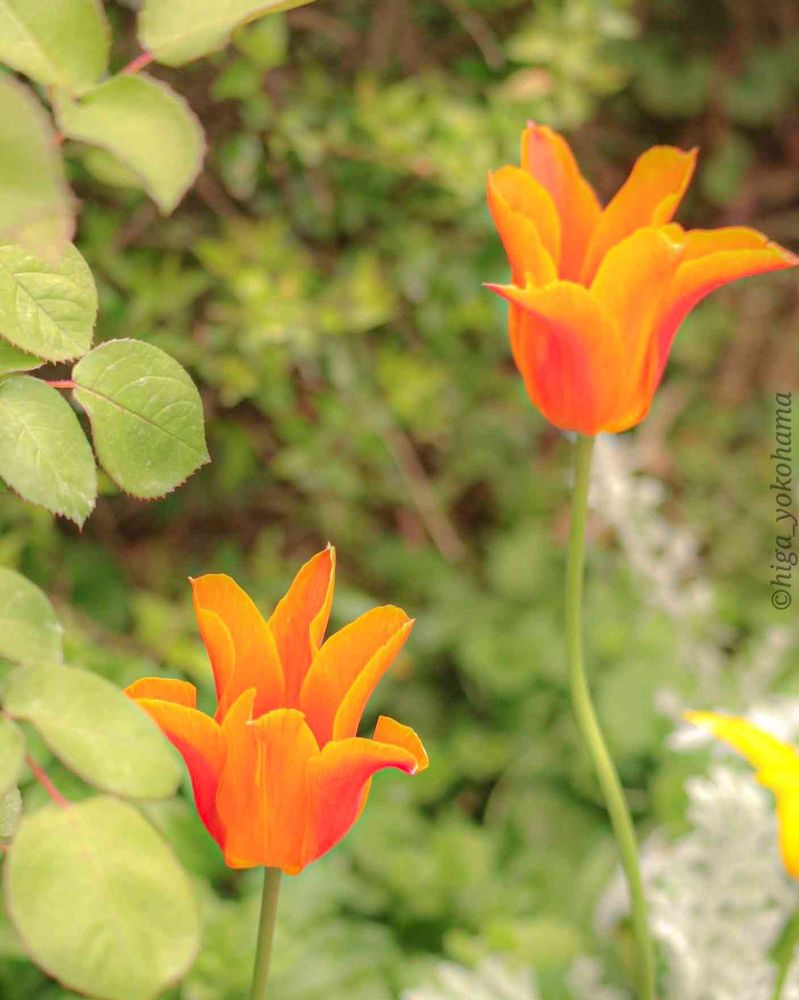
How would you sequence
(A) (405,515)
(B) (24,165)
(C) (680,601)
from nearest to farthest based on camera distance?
1. (B) (24,165)
2. (C) (680,601)
3. (A) (405,515)

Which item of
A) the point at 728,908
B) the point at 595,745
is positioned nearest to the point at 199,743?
the point at 595,745

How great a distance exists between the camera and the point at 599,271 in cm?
39

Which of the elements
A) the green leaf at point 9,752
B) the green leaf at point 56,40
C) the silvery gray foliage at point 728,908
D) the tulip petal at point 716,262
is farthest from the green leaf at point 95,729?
the silvery gray foliage at point 728,908

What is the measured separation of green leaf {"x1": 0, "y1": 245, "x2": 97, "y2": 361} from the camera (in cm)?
28

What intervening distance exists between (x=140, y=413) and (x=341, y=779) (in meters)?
0.10

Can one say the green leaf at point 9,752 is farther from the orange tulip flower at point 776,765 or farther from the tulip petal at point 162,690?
the orange tulip flower at point 776,765

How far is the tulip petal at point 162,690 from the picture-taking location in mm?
319

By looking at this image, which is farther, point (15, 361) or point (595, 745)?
point (595, 745)

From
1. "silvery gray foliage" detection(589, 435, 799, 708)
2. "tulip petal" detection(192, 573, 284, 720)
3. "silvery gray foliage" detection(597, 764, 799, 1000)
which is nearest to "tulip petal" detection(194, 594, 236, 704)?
"tulip petal" detection(192, 573, 284, 720)

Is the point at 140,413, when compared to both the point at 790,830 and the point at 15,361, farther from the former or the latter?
the point at 790,830

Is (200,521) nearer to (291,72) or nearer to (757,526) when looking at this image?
(291,72)

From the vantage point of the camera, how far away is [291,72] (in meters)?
1.14

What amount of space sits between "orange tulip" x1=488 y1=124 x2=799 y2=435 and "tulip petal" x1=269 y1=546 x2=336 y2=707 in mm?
101

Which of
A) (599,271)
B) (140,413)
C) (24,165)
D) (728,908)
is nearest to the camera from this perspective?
(24,165)
